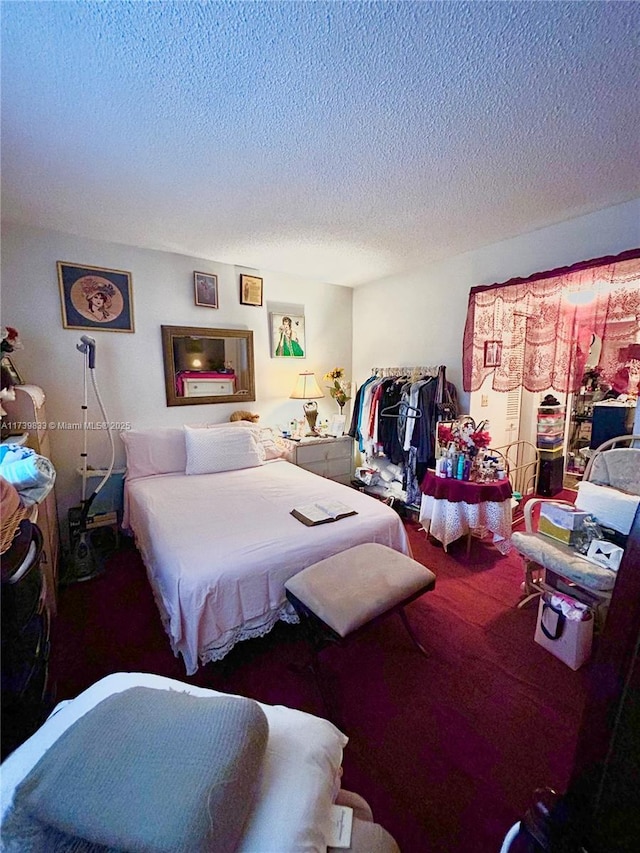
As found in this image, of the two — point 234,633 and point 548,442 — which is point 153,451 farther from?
point 548,442

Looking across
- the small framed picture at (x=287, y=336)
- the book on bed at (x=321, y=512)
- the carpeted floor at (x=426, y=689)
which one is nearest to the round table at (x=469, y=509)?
the carpeted floor at (x=426, y=689)

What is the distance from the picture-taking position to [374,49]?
109 cm

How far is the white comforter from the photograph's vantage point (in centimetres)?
145

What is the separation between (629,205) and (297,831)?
3274 millimetres

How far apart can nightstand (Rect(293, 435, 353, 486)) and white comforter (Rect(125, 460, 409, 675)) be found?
0.98 metres

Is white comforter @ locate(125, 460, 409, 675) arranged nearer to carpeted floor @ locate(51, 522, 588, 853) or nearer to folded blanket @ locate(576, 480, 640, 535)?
carpeted floor @ locate(51, 522, 588, 853)

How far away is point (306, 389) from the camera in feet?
11.7

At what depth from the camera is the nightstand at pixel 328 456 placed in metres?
3.41

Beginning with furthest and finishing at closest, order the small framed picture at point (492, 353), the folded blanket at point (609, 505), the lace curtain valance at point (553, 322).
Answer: the small framed picture at point (492, 353) < the lace curtain valance at point (553, 322) < the folded blanket at point (609, 505)

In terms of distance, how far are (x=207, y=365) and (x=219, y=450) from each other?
93 centimetres

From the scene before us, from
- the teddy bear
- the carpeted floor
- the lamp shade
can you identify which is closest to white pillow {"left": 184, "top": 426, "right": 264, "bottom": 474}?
the teddy bear

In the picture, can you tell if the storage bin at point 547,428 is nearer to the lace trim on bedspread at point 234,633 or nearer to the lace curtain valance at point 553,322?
the lace curtain valance at point 553,322

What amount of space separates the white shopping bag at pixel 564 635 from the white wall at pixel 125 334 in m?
2.85

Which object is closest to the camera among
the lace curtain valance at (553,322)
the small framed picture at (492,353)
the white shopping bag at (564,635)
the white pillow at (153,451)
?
the white shopping bag at (564,635)
